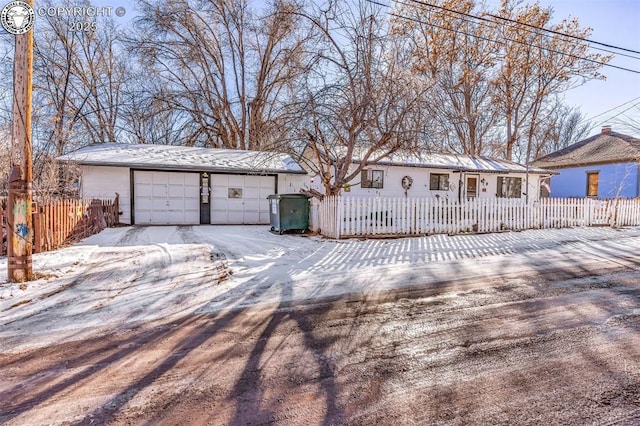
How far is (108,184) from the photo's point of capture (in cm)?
1380

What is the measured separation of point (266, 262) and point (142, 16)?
22.6 meters

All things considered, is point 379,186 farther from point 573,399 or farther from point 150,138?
point 150,138

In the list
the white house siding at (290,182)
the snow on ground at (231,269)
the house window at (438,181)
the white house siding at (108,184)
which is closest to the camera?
the snow on ground at (231,269)

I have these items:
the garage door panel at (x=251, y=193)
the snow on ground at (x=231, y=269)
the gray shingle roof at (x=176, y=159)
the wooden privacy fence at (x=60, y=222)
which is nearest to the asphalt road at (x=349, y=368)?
the snow on ground at (x=231, y=269)

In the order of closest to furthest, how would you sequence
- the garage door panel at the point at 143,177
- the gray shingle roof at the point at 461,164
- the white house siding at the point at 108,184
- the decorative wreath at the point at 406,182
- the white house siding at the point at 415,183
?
the white house siding at the point at 108,184
the garage door panel at the point at 143,177
the white house siding at the point at 415,183
the gray shingle roof at the point at 461,164
the decorative wreath at the point at 406,182

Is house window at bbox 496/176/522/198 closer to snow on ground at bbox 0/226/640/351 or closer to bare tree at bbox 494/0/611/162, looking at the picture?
bare tree at bbox 494/0/611/162

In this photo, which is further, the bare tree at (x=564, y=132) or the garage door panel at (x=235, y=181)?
the bare tree at (x=564, y=132)

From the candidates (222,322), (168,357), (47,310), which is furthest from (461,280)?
(47,310)

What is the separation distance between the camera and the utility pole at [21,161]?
527cm

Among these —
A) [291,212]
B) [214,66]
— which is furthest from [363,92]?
[214,66]

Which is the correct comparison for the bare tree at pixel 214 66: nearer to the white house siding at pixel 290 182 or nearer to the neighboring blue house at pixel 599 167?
the white house siding at pixel 290 182

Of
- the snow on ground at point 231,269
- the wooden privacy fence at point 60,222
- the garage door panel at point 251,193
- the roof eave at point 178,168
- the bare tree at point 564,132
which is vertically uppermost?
the bare tree at point 564,132

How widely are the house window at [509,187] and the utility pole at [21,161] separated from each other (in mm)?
20595

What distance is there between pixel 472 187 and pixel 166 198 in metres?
15.7
